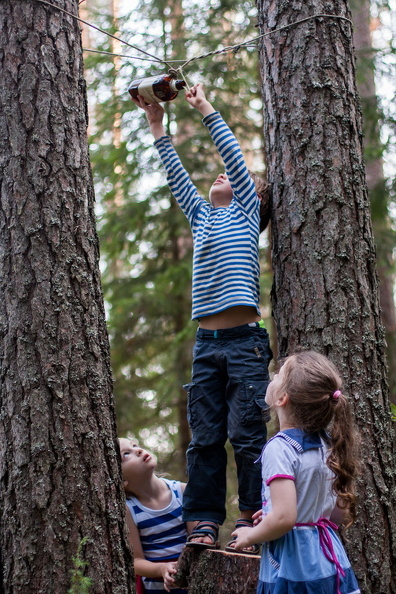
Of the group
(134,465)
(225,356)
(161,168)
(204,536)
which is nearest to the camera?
(204,536)

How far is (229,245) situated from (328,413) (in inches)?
48.9

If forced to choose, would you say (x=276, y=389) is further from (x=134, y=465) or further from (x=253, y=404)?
(x=134, y=465)

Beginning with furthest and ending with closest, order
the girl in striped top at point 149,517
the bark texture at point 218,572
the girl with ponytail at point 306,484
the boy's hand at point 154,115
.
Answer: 1. the boy's hand at point 154,115
2. the girl in striped top at point 149,517
3. the bark texture at point 218,572
4. the girl with ponytail at point 306,484

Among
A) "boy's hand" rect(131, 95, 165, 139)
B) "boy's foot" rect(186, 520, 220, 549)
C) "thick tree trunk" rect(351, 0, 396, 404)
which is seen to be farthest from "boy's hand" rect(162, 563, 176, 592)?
"thick tree trunk" rect(351, 0, 396, 404)

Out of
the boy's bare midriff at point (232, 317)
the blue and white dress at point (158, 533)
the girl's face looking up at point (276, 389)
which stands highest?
the boy's bare midriff at point (232, 317)

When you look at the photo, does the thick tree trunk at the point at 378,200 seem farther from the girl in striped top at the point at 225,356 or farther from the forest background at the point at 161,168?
the girl in striped top at the point at 225,356

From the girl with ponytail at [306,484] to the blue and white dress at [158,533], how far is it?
102 centimetres

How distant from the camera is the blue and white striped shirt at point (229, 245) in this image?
3311mm

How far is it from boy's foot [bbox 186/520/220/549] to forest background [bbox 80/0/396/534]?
4.11m

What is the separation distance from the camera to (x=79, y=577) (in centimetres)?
238

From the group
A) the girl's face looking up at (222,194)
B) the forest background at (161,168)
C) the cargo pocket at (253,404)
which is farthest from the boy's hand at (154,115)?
the forest background at (161,168)

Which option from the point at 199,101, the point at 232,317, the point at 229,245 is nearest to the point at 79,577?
the point at 232,317

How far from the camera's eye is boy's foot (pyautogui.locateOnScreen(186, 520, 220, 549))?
9.95 ft

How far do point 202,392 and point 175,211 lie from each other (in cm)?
471
